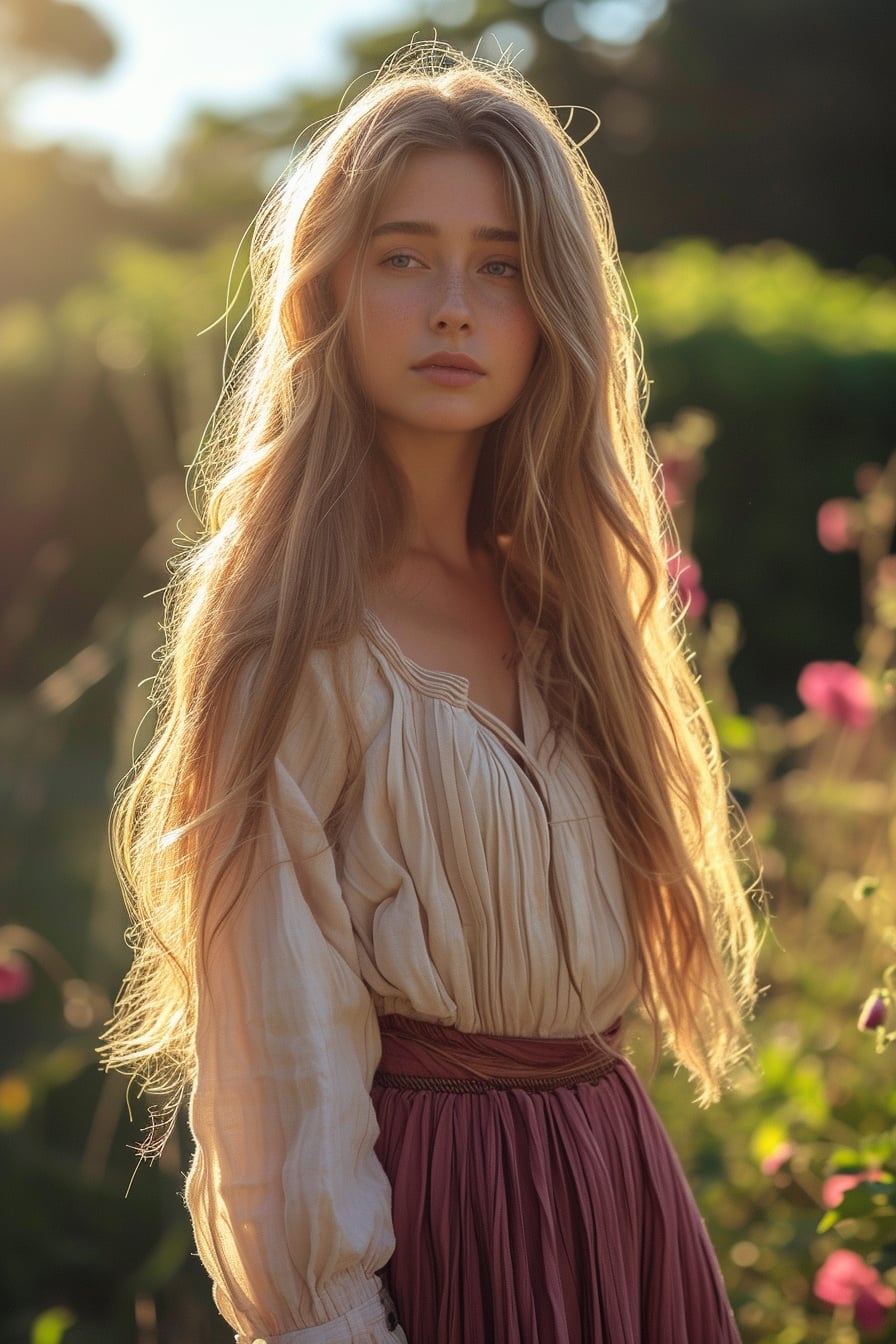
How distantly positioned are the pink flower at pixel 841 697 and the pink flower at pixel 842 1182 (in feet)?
3.18

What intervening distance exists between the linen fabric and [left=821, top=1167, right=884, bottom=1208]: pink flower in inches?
19.2

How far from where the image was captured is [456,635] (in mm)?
1846

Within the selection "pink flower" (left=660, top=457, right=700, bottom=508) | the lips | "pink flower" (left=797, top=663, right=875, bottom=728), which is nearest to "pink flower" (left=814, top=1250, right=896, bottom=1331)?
"pink flower" (left=797, top=663, right=875, bottom=728)

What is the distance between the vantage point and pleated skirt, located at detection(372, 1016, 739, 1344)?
164cm

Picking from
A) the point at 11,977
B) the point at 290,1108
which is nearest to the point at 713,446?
the point at 11,977

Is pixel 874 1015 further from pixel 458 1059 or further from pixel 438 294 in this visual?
pixel 438 294

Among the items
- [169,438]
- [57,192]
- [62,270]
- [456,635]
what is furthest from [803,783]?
[57,192]

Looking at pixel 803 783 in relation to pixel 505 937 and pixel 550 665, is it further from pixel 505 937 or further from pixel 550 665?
pixel 505 937

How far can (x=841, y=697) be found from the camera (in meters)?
3.12

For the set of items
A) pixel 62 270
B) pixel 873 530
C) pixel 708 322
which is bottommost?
pixel 873 530

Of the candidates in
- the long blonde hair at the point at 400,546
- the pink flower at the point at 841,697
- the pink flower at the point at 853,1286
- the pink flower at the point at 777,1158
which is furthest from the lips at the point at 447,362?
the pink flower at the point at 841,697

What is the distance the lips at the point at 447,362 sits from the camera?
1.72 metres

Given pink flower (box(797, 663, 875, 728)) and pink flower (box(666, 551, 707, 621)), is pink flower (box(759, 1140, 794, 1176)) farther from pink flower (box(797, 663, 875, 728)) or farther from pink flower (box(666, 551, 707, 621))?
pink flower (box(797, 663, 875, 728))

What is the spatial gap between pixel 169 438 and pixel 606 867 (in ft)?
18.8
